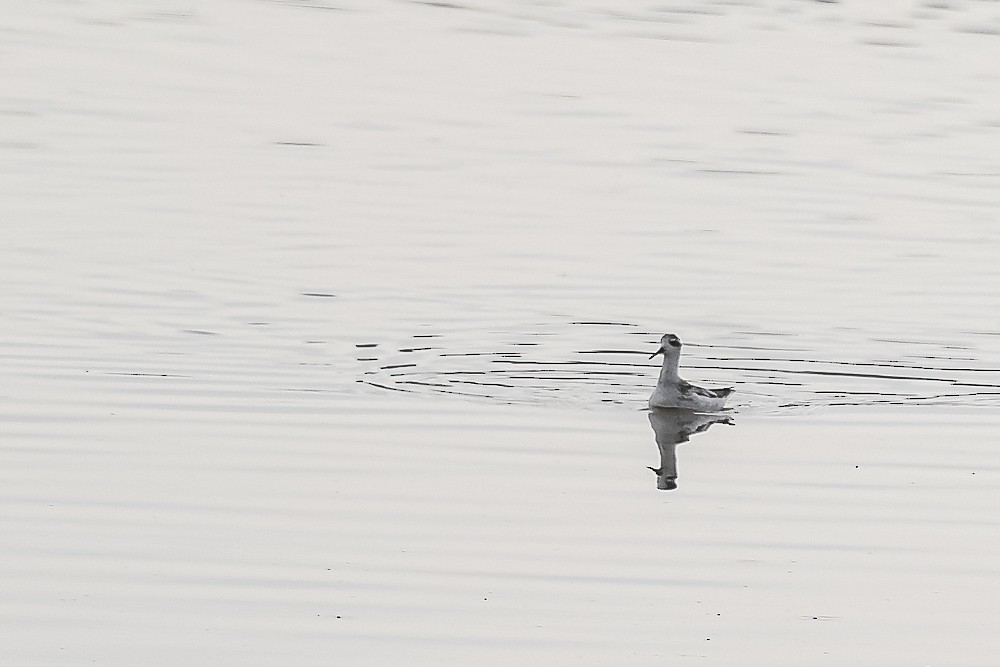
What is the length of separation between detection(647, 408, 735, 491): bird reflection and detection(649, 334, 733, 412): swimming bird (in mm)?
59

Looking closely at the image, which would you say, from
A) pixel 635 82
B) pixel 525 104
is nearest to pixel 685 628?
pixel 525 104

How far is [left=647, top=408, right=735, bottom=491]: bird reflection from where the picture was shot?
1636 centimetres

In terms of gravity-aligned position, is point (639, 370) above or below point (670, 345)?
below

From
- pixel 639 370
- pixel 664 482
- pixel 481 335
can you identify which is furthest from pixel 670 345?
pixel 664 482

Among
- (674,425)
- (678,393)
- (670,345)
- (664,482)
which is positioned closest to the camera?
(664,482)

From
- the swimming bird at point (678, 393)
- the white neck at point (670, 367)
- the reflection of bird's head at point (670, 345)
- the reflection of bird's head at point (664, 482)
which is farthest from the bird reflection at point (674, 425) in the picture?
the reflection of bird's head at point (664, 482)

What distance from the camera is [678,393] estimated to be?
17781mm

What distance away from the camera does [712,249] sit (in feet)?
75.6

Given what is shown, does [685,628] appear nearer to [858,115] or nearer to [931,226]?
[931,226]

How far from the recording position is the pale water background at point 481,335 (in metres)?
11.5

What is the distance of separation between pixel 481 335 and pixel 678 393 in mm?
2397

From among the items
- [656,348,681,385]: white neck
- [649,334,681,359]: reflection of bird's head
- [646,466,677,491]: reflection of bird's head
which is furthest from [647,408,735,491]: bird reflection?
[646,466,677,491]: reflection of bird's head

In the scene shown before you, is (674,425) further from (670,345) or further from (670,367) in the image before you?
(670,345)

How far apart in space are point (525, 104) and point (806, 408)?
580 inches
